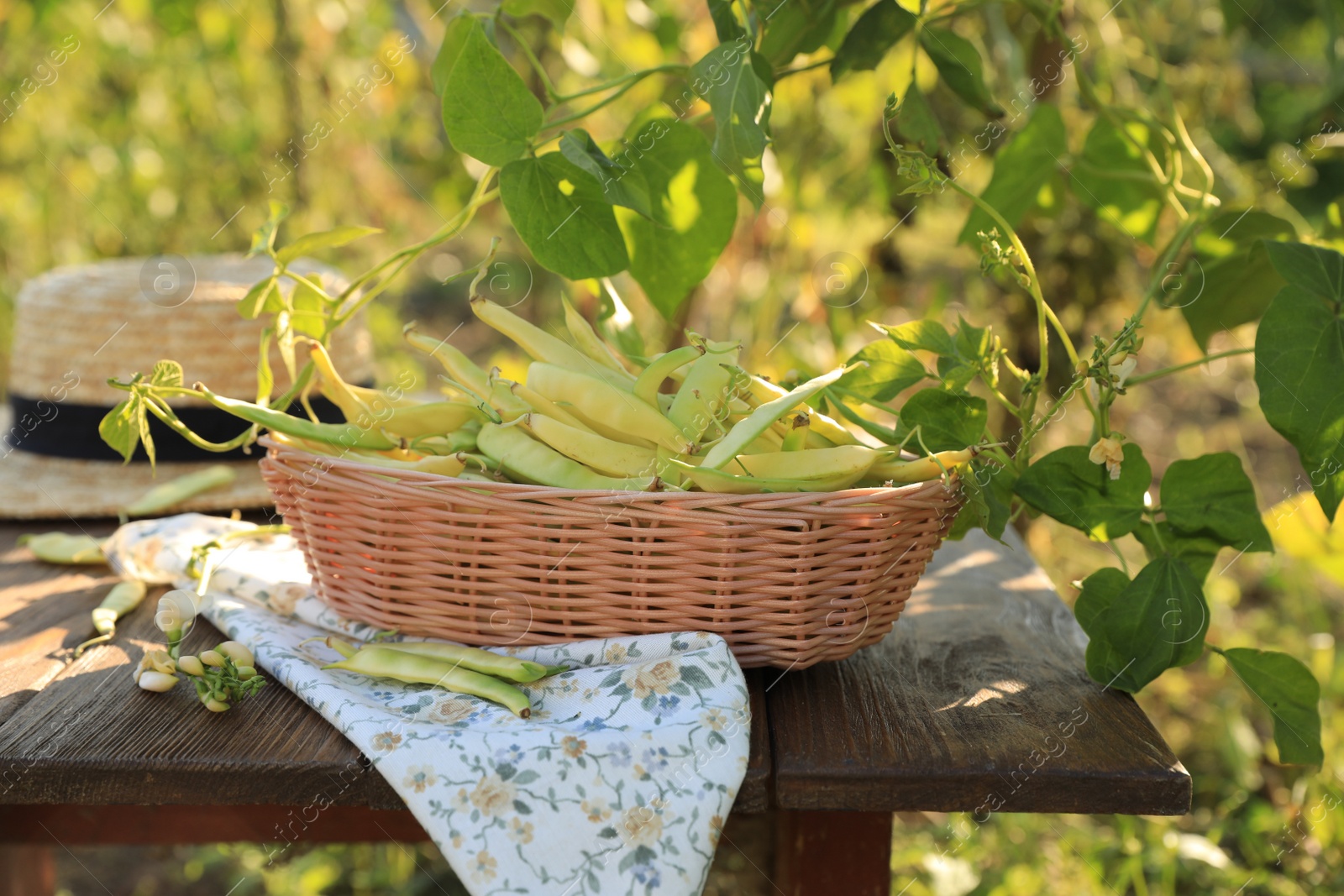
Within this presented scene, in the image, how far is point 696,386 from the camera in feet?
2.49

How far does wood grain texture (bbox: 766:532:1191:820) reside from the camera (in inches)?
25.4

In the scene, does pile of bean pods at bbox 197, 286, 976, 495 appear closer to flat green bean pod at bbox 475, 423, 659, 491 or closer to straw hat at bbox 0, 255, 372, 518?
flat green bean pod at bbox 475, 423, 659, 491

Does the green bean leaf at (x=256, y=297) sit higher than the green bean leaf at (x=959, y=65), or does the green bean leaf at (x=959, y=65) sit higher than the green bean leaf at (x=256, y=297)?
the green bean leaf at (x=256, y=297)

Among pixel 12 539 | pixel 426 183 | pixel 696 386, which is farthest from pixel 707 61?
pixel 426 183

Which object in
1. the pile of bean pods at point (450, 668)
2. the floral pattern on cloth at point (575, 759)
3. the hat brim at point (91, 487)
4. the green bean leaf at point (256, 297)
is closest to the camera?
the floral pattern on cloth at point (575, 759)

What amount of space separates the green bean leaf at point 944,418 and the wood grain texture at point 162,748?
0.71ft

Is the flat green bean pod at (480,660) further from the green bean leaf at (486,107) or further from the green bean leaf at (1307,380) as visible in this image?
the green bean leaf at (1307,380)

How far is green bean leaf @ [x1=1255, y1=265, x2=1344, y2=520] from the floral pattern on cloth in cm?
39

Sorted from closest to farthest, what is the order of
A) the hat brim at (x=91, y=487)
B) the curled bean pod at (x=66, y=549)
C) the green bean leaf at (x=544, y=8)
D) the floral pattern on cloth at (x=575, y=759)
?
the floral pattern on cloth at (x=575, y=759) → the green bean leaf at (x=544, y=8) → the curled bean pod at (x=66, y=549) → the hat brim at (x=91, y=487)

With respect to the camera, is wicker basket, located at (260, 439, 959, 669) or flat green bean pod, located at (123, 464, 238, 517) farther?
flat green bean pod, located at (123, 464, 238, 517)

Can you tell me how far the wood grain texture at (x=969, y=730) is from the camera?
65 cm

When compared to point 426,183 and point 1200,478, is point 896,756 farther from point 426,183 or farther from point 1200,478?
point 426,183

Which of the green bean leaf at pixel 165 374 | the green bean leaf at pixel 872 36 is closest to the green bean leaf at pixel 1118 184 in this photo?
the green bean leaf at pixel 872 36

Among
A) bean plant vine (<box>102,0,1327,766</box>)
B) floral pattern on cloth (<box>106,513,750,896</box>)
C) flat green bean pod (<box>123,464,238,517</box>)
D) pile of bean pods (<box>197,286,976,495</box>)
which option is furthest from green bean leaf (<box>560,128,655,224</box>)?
flat green bean pod (<box>123,464,238,517</box>)
